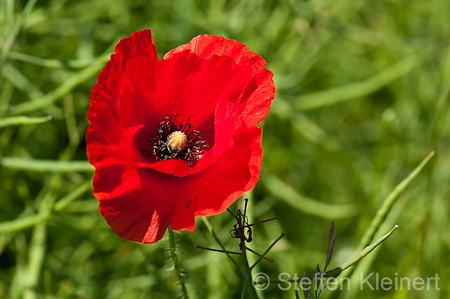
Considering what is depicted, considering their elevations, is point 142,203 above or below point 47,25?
below

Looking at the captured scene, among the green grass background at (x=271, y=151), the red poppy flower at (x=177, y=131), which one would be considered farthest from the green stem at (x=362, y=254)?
the green grass background at (x=271, y=151)

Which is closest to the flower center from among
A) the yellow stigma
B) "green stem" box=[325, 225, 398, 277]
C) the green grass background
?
the yellow stigma

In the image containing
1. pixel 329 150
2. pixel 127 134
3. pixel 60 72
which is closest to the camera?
pixel 127 134

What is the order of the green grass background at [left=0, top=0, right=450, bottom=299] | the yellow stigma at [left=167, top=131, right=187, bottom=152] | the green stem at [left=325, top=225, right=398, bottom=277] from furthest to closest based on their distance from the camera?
the green grass background at [left=0, top=0, right=450, bottom=299] < the yellow stigma at [left=167, top=131, right=187, bottom=152] < the green stem at [left=325, top=225, right=398, bottom=277]

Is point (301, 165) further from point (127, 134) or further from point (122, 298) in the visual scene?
point (127, 134)

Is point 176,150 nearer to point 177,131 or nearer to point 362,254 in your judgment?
point 177,131

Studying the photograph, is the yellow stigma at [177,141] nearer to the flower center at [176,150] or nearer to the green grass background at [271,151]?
the flower center at [176,150]

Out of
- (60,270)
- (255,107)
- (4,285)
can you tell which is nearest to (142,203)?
(255,107)

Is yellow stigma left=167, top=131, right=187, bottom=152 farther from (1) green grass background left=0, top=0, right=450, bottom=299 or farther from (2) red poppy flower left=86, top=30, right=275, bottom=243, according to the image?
(1) green grass background left=0, top=0, right=450, bottom=299
